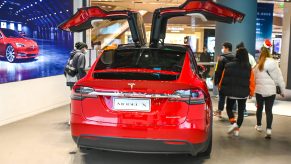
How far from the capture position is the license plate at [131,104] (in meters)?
3.66

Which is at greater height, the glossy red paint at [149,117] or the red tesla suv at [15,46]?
the red tesla suv at [15,46]

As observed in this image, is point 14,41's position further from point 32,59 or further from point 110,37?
point 110,37

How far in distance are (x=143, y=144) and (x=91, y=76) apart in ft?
3.14

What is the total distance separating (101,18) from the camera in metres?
5.16

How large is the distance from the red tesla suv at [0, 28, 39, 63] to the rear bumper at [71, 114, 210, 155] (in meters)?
3.17

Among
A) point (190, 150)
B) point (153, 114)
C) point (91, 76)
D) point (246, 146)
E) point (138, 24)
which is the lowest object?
point (246, 146)

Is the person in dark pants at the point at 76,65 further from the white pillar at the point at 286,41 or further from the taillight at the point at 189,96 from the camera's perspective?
the white pillar at the point at 286,41

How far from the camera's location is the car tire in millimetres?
6387

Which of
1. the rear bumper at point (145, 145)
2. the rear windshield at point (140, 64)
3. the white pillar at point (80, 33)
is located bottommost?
the rear bumper at point (145, 145)

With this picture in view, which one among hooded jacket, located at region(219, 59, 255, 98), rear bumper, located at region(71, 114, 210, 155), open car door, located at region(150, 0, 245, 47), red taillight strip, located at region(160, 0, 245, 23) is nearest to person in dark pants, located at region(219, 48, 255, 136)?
hooded jacket, located at region(219, 59, 255, 98)

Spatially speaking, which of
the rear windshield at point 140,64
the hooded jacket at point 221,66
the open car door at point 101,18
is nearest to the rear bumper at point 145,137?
the rear windshield at point 140,64

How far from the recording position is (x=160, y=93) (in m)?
3.65

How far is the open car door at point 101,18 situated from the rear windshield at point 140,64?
26.1 inches

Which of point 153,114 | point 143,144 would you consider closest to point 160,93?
point 153,114
